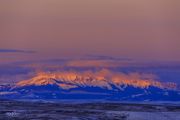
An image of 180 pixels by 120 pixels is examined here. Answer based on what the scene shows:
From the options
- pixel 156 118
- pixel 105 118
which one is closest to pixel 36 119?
pixel 105 118

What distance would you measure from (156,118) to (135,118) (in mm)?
2802

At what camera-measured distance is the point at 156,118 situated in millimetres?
82188

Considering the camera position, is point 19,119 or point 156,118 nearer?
point 19,119

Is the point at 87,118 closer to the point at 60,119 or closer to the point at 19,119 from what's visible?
the point at 60,119

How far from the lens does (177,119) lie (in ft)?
266

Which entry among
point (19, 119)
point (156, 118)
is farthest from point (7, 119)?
point (156, 118)

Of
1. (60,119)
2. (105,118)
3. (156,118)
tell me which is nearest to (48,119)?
(60,119)

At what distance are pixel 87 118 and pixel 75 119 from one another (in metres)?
2.20

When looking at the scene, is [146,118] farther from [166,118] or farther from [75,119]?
[75,119]

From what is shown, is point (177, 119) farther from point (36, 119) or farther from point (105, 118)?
point (36, 119)

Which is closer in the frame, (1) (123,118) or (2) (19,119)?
(2) (19,119)

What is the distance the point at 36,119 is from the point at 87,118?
6249 millimetres

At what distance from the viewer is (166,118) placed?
82.9m

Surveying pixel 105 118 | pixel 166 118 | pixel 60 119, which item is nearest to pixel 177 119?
pixel 166 118
